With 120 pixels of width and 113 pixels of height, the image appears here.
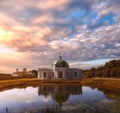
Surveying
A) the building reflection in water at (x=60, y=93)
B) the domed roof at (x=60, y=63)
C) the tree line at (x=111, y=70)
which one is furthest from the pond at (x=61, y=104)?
the domed roof at (x=60, y=63)

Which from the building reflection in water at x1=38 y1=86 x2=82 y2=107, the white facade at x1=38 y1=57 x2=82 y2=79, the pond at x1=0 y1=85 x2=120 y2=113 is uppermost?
the white facade at x1=38 y1=57 x2=82 y2=79

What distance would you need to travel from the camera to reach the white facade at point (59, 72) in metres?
118

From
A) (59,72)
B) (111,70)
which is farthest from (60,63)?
(111,70)

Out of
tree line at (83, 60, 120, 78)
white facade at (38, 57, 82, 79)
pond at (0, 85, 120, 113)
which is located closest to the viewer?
pond at (0, 85, 120, 113)

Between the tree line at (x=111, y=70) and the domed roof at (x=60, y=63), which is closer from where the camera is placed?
the tree line at (x=111, y=70)

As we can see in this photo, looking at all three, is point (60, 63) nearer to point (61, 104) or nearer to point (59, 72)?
point (59, 72)

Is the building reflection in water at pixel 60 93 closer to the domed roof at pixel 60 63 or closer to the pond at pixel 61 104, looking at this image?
the pond at pixel 61 104

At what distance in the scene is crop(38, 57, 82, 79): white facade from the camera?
118000 mm

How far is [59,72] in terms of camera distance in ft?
388

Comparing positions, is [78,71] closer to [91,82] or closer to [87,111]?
[91,82]

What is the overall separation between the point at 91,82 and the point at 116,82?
20.6 m

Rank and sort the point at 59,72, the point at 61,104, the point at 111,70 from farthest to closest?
the point at 111,70
the point at 59,72
the point at 61,104

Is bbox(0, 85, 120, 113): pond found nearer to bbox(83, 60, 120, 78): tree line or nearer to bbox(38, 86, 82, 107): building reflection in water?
bbox(38, 86, 82, 107): building reflection in water

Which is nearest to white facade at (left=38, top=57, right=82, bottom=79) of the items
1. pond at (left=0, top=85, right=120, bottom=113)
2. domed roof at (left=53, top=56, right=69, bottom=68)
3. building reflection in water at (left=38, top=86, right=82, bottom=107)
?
domed roof at (left=53, top=56, right=69, bottom=68)
